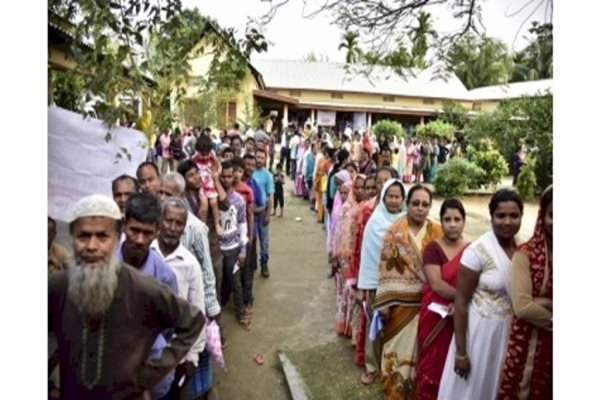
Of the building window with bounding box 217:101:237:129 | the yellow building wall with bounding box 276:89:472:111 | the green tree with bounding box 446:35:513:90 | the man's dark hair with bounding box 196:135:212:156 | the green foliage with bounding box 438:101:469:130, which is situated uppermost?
the yellow building wall with bounding box 276:89:472:111

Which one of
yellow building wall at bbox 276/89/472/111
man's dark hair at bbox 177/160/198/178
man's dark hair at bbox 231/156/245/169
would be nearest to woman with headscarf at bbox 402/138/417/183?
yellow building wall at bbox 276/89/472/111

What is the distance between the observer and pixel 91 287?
140 centimetres

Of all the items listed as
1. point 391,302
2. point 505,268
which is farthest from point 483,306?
point 391,302

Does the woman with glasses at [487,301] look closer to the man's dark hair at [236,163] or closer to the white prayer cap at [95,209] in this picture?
the white prayer cap at [95,209]

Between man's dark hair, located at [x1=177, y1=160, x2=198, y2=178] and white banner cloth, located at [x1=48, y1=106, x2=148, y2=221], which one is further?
man's dark hair, located at [x1=177, y1=160, x2=198, y2=178]

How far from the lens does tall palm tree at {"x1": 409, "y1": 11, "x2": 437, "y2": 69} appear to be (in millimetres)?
2812

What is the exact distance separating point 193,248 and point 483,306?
4.67 ft

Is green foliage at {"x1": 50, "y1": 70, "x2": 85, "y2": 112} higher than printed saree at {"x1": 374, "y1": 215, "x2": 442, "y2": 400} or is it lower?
higher

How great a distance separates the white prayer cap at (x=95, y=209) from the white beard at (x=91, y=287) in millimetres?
140

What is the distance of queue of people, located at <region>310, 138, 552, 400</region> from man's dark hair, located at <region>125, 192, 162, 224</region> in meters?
1.19

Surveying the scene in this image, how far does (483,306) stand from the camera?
74.9 inches

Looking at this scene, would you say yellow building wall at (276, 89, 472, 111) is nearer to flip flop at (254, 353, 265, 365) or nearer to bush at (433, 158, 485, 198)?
bush at (433, 158, 485, 198)

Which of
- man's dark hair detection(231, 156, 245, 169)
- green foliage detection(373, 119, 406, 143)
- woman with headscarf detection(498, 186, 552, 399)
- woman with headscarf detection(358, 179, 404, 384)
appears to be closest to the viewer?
woman with headscarf detection(498, 186, 552, 399)
